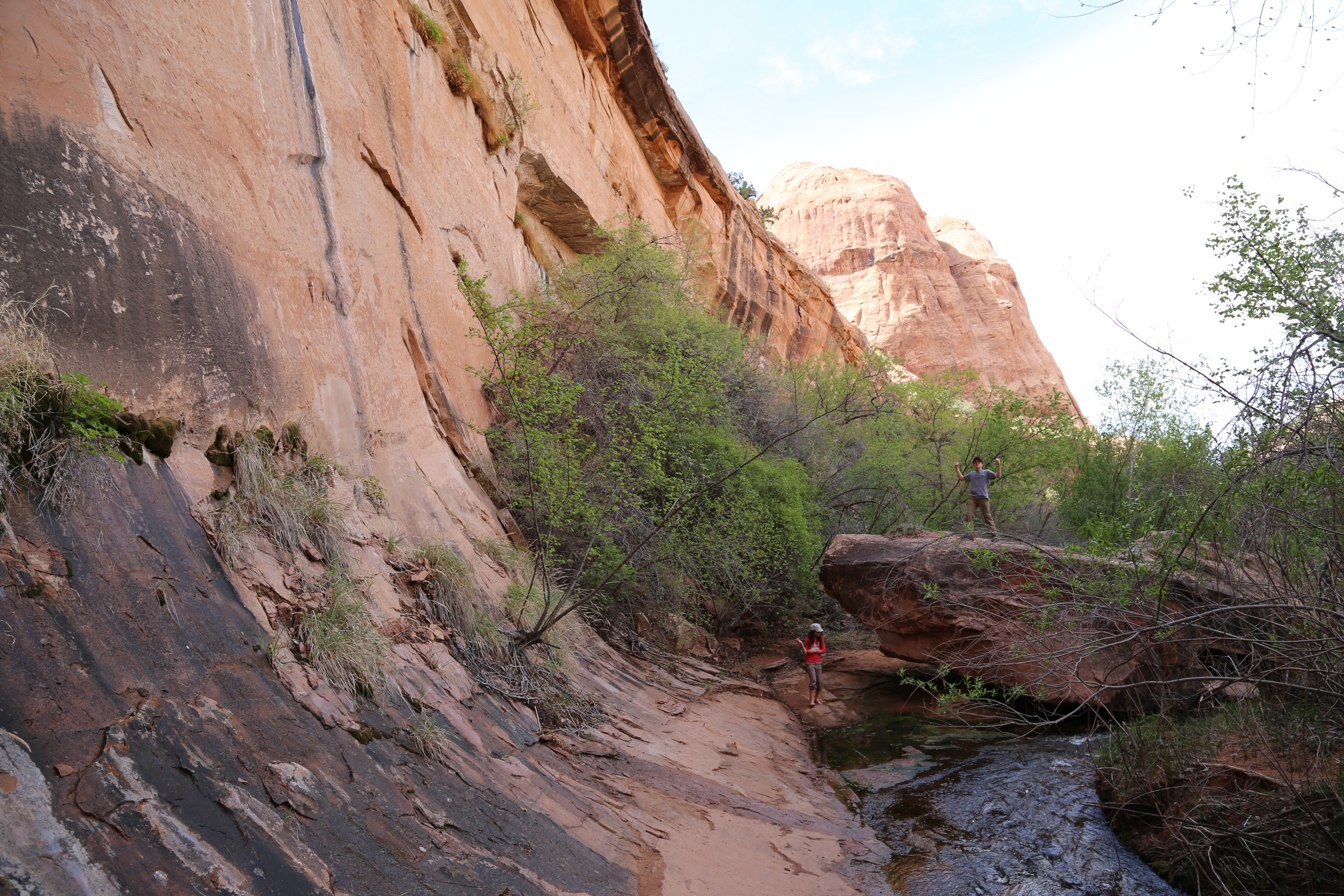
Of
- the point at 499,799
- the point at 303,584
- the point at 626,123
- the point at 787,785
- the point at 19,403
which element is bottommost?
the point at 787,785

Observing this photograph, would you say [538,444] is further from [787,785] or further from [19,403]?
[19,403]

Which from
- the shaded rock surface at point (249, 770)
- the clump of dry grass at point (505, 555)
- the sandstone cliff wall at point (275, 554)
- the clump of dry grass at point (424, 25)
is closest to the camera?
the shaded rock surface at point (249, 770)

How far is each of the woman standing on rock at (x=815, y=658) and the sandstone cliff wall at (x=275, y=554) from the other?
166 centimetres

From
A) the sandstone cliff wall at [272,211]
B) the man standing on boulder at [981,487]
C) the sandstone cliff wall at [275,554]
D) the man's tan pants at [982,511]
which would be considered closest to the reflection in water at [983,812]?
the sandstone cliff wall at [275,554]

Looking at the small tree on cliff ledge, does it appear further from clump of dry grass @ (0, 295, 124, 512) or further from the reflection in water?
clump of dry grass @ (0, 295, 124, 512)

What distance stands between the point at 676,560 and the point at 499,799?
241 inches

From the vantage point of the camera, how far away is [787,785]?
6.78m

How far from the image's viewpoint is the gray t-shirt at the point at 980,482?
1244cm

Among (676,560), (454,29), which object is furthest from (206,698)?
(454,29)

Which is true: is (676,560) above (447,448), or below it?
below

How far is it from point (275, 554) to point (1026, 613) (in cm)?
633

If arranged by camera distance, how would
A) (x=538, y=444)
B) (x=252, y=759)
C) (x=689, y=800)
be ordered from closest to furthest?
(x=252, y=759) → (x=689, y=800) → (x=538, y=444)

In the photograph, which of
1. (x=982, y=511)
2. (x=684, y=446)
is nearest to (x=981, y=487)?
(x=982, y=511)

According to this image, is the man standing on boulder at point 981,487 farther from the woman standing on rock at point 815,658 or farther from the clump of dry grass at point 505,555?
the clump of dry grass at point 505,555
